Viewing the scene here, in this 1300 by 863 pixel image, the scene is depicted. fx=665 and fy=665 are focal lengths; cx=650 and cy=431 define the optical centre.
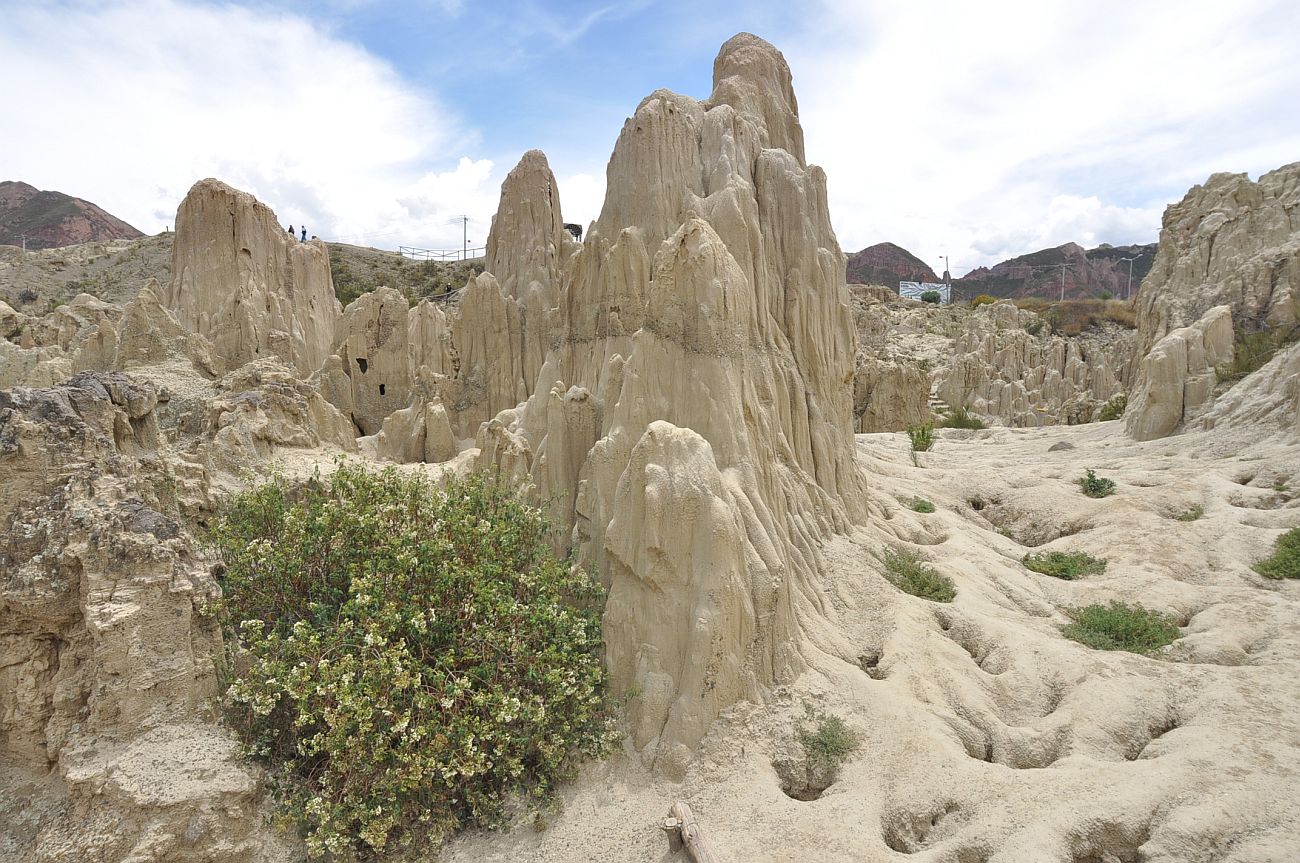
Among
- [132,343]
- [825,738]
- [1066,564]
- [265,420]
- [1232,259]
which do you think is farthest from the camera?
[1232,259]

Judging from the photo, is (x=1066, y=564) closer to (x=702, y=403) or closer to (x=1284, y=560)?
(x=1284, y=560)

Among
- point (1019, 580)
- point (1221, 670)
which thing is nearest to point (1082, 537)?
point (1019, 580)

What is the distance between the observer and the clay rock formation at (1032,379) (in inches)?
1403

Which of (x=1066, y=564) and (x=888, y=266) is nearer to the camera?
(x=1066, y=564)

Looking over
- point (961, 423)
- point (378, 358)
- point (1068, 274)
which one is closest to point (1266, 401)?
point (961, 423)

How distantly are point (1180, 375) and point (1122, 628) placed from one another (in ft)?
50.8

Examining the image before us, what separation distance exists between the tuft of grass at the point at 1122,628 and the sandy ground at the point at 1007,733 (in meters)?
0.23

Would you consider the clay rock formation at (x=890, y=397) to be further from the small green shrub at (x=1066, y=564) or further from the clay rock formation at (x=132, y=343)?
the clay rock formation at (x=132, y=343)

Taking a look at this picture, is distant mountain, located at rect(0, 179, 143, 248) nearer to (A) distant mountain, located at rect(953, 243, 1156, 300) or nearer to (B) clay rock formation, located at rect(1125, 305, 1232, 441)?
(B) clay rock formation, located at rect(1125, 305, 1232, 441)

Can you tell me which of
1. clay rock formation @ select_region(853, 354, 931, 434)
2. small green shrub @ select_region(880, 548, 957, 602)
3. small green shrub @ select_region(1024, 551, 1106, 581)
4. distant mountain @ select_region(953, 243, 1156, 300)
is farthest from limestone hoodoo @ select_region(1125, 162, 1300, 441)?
distant mountain @ select_region(953, 243, 1156, 300)

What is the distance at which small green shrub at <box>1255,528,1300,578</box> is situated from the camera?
11.1 metres

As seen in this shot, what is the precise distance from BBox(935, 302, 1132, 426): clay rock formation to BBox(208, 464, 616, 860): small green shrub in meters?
33.1

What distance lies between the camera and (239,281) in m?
28.2

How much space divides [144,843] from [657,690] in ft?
15.6
